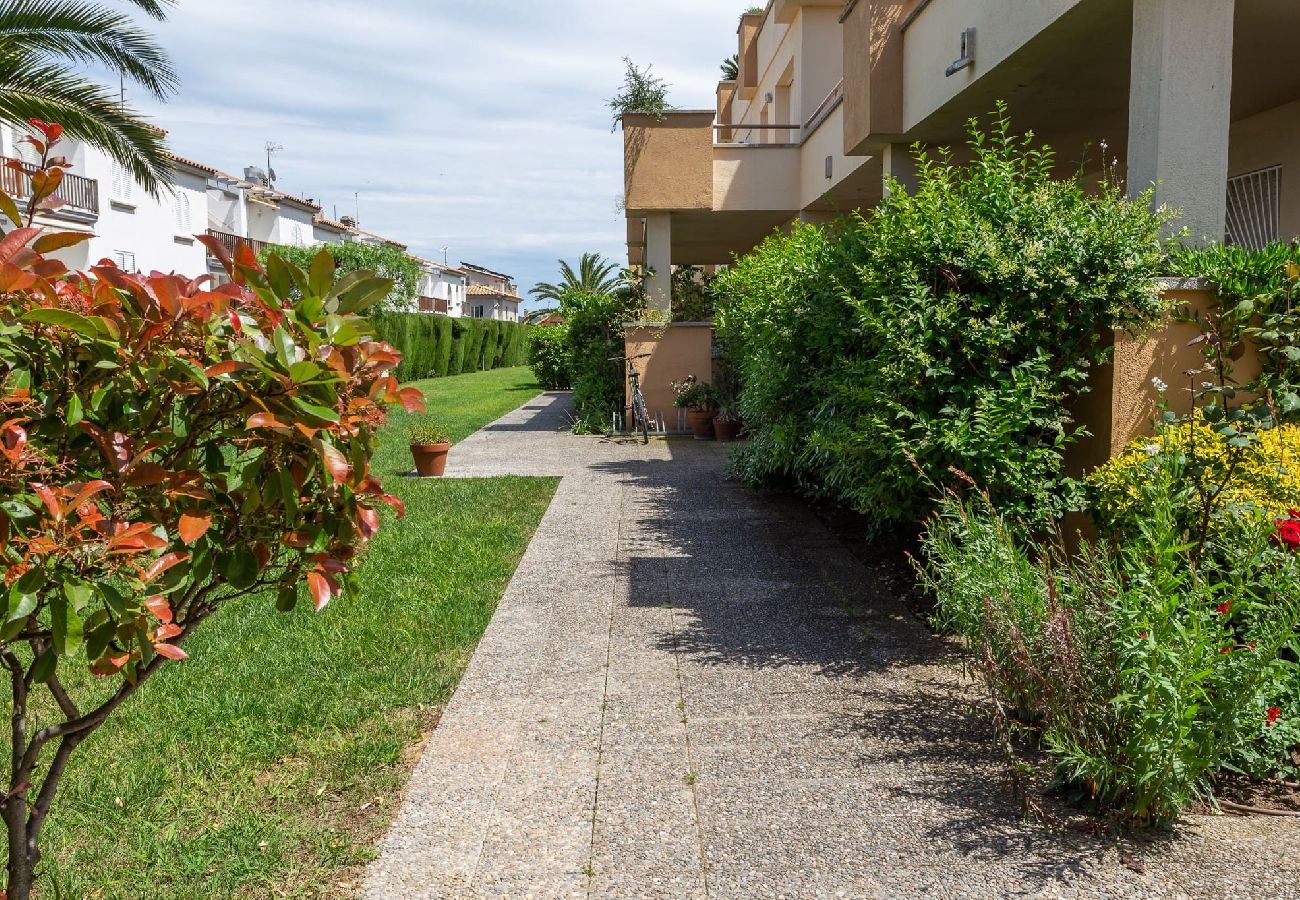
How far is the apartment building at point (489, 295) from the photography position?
9669cm

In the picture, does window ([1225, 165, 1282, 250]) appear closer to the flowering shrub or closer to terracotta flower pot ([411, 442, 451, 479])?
the flowering shrub

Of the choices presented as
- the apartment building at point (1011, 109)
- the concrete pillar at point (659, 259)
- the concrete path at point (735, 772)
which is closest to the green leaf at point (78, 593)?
the concrete path at point (735, 772)

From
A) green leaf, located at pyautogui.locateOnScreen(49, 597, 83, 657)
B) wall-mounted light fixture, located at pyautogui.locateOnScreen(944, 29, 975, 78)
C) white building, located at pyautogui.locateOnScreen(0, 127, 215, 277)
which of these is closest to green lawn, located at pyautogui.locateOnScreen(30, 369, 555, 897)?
green leaf, located at pyautogui.locateOnScreen(49, 597, 83, 657)

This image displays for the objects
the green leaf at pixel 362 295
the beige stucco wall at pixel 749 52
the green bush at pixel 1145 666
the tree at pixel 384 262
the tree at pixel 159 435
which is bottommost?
the green bush at pixel 1145 666

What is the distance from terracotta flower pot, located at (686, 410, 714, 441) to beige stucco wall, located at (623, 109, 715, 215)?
9.63ft

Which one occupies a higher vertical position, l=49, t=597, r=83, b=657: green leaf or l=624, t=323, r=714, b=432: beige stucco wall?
l=624, t=323, r=714, b=432: beige stucco wall

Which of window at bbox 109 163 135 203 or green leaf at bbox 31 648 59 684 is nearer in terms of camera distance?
green leaf at bbox 31 648 59 684

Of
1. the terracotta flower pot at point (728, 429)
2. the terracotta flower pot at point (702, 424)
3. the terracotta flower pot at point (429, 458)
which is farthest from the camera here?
the terracotta flower pot at point (702, 424)

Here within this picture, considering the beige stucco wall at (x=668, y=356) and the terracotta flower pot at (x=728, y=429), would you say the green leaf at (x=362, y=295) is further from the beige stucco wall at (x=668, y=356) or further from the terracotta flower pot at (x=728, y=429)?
the beige stucco wall at (x=668, y=356)

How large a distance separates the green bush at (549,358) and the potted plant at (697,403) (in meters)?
11.1

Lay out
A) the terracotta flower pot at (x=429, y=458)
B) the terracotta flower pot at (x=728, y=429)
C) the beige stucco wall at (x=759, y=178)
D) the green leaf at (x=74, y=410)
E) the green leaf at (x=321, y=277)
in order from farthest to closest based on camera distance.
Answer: the beige stucco wall at (x=759, y=178), the terracotta flower pot at (x=728, y=429), the terracotta flower pot at (x=429, y=458), the green leaf at (x=321, y=277), the green leaf at (x=74, y=410)

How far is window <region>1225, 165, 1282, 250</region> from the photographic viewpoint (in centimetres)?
920

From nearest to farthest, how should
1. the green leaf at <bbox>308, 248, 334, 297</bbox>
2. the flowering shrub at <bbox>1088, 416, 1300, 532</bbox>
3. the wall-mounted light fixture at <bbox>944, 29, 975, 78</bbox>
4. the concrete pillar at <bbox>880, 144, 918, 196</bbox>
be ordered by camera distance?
the green leaf at <bbox>308, 248, 334, 297</bbox>
the flowering shrub at <bbox>1088, 416, 1300, 532</bbox>
the wall-mounted light fixture at <bbox>944, 29, 975, 78</bbox>
the concrete pillar at <bbox>880, 144, 918, 196</bbox>

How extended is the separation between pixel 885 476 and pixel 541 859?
305 centimetres
